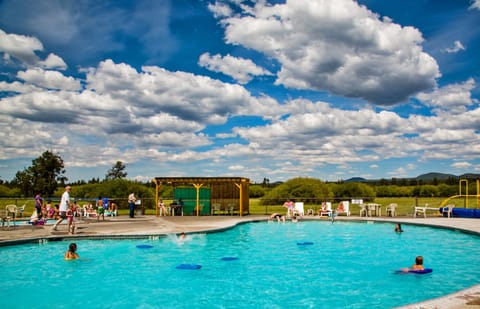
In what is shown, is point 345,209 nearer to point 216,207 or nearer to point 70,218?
point 216,207

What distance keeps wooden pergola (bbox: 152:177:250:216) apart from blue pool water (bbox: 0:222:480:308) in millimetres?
7841

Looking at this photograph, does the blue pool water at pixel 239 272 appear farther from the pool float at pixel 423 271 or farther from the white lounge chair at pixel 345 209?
the white lounge chair at pixel 345 209

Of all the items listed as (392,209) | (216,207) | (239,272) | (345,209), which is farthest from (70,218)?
(392,209)

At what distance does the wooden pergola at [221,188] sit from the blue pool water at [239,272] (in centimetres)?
784

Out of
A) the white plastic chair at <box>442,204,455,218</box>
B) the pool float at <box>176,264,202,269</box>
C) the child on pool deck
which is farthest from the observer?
the white plastic chair at <box>442,204,455,218</box>

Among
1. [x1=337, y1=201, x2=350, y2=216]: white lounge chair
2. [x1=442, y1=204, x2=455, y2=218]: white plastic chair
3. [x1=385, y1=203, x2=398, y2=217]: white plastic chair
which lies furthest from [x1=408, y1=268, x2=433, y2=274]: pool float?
[x1=337, y1=201, x2=350, y2=216]: white lounge chair

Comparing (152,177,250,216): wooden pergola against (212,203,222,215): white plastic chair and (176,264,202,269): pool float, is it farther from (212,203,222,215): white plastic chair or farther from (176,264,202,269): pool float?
(176,264,202,269): pool float

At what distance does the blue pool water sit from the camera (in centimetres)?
862

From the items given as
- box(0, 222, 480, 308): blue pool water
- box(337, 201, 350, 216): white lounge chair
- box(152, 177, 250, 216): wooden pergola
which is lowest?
box(0, 222, 480, 308): blue pool water

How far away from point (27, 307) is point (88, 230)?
7959 mm

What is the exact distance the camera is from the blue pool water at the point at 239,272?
28.3 ft

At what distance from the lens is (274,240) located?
15938 millimetres

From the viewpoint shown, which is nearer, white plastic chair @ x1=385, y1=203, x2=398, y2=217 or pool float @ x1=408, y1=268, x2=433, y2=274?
pool float @ x1=408, y1=268, x2=433, y2=274

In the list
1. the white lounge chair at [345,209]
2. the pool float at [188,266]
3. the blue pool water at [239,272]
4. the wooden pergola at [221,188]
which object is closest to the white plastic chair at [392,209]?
the white lounge chair at [345,209]
